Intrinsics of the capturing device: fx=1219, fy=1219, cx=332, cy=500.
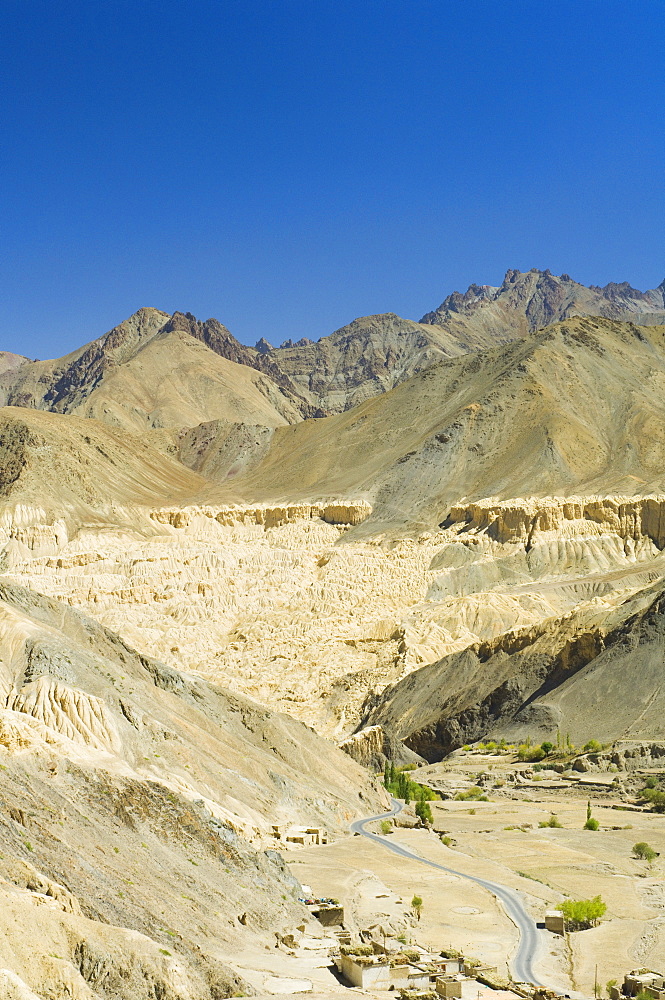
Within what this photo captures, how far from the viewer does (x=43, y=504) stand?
4483 inches

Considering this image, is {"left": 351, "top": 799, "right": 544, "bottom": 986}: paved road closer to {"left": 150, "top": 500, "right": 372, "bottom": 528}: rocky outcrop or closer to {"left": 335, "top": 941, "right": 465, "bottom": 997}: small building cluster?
{"left": 335, "top": 941, "right": 465, "bottom": 997}: small building cluster

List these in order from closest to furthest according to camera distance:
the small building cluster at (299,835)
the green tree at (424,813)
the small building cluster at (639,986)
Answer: the small building cluster at (639,986), the small building cluster at (299,835), the green tree at (424,813)

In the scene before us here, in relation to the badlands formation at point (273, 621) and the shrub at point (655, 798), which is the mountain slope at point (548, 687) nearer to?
the badlands formation at point (273, 621)

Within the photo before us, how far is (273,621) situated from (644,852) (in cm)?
5299

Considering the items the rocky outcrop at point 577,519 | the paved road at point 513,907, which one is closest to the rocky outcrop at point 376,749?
the paved road at point 513,907

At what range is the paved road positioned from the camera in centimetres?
2230

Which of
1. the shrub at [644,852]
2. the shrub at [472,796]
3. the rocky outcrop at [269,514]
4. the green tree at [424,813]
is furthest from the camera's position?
the rocky outcrop at [269,514]

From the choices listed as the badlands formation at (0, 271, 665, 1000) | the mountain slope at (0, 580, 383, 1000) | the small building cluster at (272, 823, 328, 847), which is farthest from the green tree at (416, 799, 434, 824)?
the small building cluster at (272, 823, 328, 847)

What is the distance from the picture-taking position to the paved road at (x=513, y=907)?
878 inches

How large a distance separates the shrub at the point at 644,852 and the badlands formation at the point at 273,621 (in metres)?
8.42

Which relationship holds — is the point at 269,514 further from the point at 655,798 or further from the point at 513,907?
the point at 513,907

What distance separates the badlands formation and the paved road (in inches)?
50.9

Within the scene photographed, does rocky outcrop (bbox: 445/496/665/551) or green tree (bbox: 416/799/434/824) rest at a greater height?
rocky outcrop (bbox: 445/496/665/551)

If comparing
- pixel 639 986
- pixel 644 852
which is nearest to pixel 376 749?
pixel 644 852
